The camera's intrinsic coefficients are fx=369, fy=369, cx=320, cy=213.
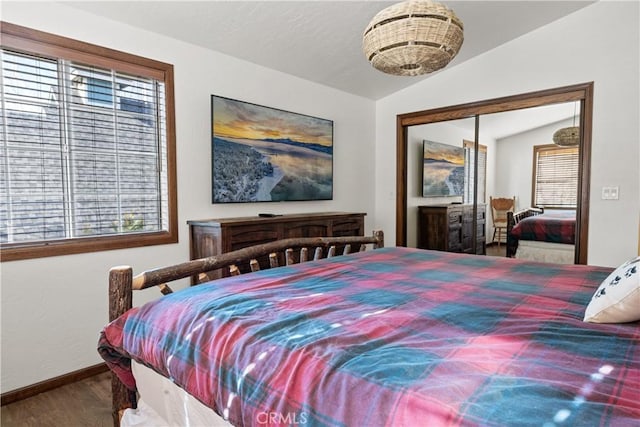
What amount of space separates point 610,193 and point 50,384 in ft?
15.1

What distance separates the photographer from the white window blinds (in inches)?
88.4

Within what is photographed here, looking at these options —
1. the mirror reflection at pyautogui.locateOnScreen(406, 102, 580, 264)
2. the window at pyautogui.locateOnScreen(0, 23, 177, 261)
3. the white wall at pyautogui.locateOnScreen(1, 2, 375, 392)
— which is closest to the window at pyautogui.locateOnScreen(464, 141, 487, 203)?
the mirror reflection at pyautogui.locateOnScreen(406, 102, 580, 264)

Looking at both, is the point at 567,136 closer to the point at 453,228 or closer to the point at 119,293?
the point at 453,228

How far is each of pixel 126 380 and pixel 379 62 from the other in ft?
6.17

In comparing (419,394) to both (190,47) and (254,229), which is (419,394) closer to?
(254,229)

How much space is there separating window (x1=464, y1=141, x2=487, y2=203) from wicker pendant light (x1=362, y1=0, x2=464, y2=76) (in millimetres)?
2606

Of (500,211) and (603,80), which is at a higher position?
(603,80)

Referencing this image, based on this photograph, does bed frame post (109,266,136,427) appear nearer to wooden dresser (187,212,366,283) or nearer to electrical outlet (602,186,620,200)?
wooden dresser (187,212,366,283)

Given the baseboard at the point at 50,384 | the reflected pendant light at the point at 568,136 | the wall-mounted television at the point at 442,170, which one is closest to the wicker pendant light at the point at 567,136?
the reflected pendant light at the point at 568,136

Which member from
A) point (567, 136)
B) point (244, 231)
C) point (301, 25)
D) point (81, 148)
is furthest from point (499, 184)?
point (81, 148)

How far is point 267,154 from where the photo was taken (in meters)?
3.60

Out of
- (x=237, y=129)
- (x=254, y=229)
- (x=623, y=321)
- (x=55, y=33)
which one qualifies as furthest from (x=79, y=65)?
(x=623, y=321)

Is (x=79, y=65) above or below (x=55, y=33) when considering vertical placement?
below

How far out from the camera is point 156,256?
113 inches
